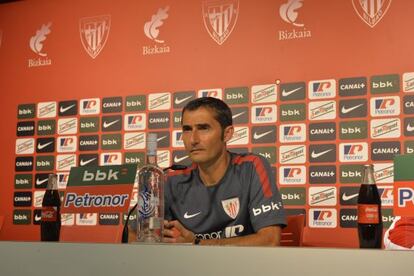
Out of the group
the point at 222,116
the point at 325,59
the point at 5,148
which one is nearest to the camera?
the point at 222,116

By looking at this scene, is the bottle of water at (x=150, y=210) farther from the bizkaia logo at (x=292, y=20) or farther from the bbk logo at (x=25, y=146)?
the bbk logo at (x=25, y=146)

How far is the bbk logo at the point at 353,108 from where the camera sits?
9.07ft

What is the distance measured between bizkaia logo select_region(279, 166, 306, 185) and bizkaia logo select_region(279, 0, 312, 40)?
2.26ft

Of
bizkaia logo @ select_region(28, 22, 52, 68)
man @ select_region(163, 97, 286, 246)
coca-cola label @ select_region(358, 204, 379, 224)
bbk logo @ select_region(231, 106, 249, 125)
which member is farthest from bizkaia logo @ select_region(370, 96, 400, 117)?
bizkaia logo @ select_region(28, 22, 52, 68)

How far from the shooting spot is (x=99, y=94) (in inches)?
136

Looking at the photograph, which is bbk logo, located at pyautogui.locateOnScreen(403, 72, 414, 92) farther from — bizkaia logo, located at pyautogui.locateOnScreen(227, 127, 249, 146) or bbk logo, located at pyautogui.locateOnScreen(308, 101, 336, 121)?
bizkaia logo, located at pyautogui.locateOnScreen(227, 127, 249, 146)

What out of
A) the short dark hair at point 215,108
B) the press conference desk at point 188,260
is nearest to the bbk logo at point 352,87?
the short dark hair at point 215,108

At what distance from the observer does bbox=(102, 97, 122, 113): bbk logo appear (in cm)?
338

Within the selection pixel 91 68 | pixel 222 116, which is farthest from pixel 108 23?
pixel 222 116

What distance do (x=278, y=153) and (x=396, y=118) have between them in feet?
2.00

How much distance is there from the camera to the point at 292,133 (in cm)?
292

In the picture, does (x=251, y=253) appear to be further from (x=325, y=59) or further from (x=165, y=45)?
(x=165, y=45)

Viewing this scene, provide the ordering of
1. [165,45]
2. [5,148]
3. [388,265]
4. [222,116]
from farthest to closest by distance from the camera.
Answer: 1. [5,148]
2. [165,45]
3. [222,116]
4. [388,265]

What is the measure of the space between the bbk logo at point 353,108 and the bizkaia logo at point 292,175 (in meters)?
0.34
